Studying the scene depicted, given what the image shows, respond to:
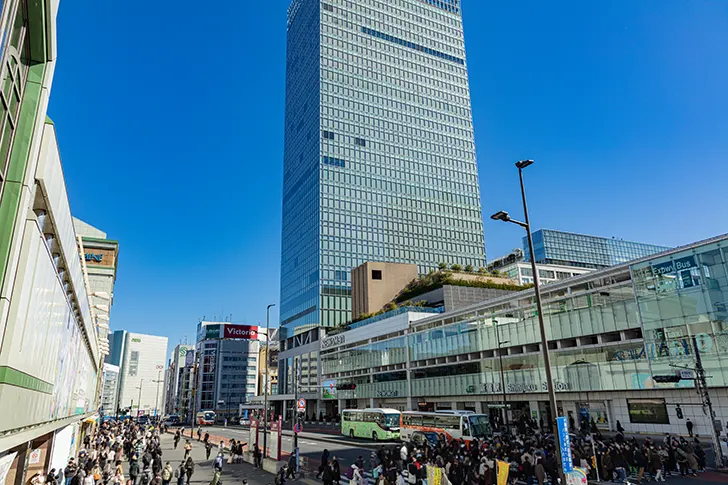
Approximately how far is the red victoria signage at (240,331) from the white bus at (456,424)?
109127mm

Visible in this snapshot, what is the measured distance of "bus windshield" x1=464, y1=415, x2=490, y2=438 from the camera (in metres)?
33.8

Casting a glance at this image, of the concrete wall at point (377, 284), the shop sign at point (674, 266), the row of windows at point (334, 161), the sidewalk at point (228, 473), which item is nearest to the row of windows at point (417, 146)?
the row of windows at point (334, 161)

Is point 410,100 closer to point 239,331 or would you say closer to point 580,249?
point 239,331

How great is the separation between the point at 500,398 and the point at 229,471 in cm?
3131

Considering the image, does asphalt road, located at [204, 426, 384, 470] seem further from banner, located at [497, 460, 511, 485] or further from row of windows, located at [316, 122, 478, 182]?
row of windows, located at [316, 122, 478, 182]

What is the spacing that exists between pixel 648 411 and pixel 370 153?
102872mm

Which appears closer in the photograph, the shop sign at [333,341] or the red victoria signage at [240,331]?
the shop sign at [333,341]

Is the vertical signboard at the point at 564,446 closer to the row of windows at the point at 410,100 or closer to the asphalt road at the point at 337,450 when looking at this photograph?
the asphalt road at the point at 337,450

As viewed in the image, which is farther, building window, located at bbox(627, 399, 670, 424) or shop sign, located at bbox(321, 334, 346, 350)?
shop sign, located at bbox(321, 334, 346, 350)

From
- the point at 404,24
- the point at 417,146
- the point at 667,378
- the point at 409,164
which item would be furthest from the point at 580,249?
the point at 667,378

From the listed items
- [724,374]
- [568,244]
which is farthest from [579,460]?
[568,244]

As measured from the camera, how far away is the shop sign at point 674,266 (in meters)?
34.2

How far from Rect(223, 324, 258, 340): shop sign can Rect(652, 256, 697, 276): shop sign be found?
120 m

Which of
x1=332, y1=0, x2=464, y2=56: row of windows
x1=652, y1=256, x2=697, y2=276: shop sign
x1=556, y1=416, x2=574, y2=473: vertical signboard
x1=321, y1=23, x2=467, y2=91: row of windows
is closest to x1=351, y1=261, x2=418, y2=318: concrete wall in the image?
x1=652, y1=256, x2=697, y2=276: shop sign
